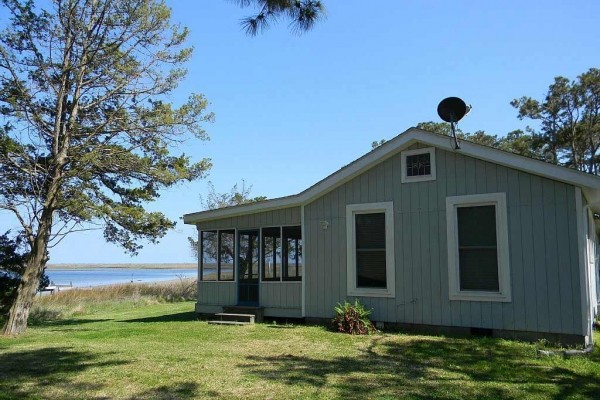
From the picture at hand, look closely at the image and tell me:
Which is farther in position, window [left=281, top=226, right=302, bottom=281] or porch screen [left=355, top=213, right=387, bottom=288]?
window [left=281, top=226, right=302, bottom=281]

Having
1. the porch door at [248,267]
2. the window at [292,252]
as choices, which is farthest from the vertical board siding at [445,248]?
the porch door at [248,267]

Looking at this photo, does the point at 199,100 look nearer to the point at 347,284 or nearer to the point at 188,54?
the point at 188,54

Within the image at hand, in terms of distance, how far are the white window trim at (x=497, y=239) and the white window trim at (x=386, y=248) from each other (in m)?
1.17

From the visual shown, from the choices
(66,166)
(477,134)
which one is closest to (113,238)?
(66,166)

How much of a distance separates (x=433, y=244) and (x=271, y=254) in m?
4.13

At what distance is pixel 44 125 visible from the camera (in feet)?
42.6

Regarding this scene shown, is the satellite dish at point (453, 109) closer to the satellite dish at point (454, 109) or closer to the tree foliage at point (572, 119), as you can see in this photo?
the satellite dish at point (454, 109)

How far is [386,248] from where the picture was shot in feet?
33.1

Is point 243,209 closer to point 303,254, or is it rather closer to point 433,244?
point 303,254

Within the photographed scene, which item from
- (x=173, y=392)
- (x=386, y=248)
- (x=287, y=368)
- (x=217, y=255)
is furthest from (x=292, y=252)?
(x=173, y=392)

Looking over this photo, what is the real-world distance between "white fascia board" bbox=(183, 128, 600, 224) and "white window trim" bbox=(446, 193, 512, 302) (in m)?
0.69

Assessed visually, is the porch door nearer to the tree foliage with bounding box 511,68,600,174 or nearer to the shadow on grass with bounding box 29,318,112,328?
the shadow on grass with bounding box 29,318,112,328

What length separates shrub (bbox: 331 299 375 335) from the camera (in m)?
9.68

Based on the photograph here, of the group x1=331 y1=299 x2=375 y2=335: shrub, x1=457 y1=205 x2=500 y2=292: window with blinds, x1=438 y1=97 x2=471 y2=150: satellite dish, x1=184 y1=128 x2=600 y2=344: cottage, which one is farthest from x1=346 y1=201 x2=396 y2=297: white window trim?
x1=438 y1=97 x2=471 y2=150: satellite dish
